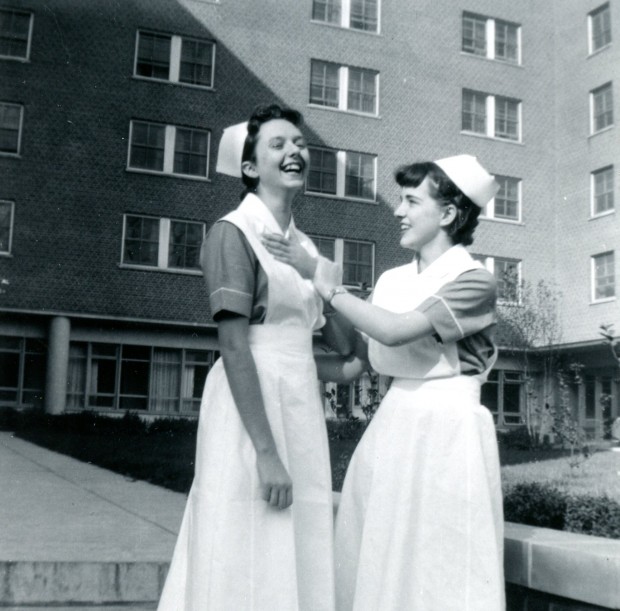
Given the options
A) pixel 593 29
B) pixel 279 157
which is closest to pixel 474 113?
pixel 593 29

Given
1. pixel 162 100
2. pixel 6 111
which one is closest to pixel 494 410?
pixel 162 100

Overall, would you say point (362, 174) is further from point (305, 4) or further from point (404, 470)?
point (404, 470)

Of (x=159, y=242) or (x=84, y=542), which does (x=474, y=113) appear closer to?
(x=159, y=242)

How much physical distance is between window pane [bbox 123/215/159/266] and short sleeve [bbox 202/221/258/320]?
58.0 ft

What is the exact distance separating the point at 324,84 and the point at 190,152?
136 inches

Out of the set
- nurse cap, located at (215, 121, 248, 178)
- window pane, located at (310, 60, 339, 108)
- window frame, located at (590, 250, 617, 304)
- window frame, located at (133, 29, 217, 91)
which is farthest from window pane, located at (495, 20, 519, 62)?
nurse cap, located at (215, 121, 248, 178)

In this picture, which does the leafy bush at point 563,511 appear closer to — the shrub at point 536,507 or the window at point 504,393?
the shrub at point 536,507

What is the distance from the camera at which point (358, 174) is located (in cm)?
2120

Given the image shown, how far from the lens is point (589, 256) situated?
22.9 m

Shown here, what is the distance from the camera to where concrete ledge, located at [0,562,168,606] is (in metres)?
3.68

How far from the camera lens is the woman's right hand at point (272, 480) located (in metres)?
2.08

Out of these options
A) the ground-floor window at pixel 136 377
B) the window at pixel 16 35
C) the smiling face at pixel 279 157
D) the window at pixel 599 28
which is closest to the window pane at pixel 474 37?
the window at pixel 599 28

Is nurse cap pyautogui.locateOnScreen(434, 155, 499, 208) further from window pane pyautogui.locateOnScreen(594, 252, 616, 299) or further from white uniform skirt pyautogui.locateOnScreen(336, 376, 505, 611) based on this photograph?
window pane pyautogui.locateOnScreen(594, 252, 616, 299)

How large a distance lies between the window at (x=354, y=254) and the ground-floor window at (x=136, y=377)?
3673 mm
